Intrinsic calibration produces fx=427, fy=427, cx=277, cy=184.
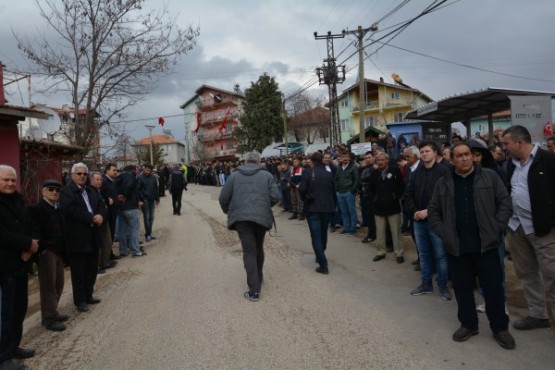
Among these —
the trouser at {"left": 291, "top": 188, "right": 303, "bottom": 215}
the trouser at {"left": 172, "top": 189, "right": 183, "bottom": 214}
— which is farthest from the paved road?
the trouser at {"left": 172, "top": 189, "right": 183, "bottom": 214}

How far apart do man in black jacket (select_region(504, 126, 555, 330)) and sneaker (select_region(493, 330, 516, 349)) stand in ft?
1.51

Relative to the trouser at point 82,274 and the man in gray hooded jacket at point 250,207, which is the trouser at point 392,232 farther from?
the trouser at point 82,274

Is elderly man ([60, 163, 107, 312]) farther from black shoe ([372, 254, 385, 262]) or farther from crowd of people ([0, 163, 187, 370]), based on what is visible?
black shoe ([372, 254, 385, 262])

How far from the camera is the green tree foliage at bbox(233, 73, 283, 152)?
160 feet

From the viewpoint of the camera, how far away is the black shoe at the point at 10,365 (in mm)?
4039

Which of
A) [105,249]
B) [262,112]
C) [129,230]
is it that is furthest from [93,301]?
[262,112]

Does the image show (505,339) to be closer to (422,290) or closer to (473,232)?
(473,232)

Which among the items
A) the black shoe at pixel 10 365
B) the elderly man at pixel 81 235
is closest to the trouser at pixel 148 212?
the elderly man at pixel 81 235

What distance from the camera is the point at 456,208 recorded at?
419 centimetres

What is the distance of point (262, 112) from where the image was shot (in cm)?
4862

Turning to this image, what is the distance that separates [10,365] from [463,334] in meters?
4.36

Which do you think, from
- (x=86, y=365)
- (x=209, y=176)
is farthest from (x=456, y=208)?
(x=209, y=176)

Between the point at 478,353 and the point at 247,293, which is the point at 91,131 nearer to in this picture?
the point at 247,293

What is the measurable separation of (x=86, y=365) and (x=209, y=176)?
32.2 meters
